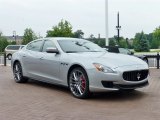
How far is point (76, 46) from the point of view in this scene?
895 centimetres

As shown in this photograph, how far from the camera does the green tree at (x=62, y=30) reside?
46781 millimetres

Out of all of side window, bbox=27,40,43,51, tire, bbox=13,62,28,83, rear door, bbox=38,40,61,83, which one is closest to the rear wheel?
rear door, bbox=38,40,61,83

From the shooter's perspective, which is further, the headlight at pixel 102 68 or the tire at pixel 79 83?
the tire at pixel 79 83

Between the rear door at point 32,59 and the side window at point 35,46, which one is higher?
the side window at point 35,46

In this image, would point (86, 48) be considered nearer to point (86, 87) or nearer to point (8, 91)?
point (86, 87)

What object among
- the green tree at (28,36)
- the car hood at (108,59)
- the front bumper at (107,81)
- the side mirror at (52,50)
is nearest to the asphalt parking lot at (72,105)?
the front bumper at (107,81)

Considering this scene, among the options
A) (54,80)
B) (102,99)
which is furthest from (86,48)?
(102,99)

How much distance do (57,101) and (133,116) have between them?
2.01 meters

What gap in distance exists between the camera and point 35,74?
31.2 feet

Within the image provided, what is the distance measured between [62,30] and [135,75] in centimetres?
4048

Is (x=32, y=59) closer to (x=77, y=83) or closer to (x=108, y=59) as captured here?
(x=77, y=83)

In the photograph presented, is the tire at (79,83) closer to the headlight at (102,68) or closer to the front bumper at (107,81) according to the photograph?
the front bumper at (107,81)

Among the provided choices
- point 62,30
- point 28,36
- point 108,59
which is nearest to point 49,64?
point 108,59

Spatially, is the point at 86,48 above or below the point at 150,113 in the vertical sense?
above
